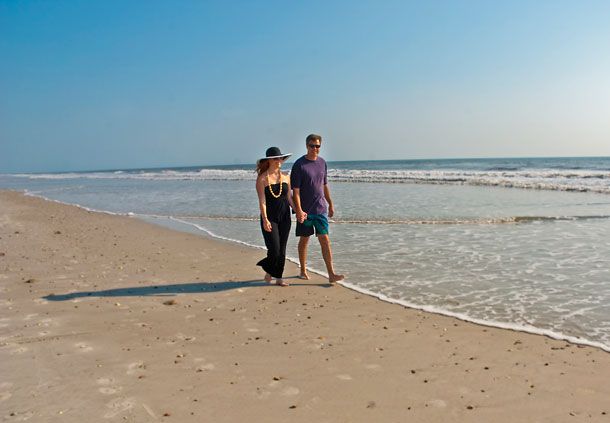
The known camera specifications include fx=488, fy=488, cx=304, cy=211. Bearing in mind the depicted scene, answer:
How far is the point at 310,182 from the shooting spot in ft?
20.5

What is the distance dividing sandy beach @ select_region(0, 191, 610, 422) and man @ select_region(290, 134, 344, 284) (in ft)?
1.88

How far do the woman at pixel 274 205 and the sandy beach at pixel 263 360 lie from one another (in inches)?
13.5

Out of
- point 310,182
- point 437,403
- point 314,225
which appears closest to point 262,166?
point 310,182

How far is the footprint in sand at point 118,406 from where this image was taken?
288cm

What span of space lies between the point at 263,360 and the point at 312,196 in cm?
292

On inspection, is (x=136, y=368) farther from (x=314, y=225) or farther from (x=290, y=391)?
(x=314, y=225)

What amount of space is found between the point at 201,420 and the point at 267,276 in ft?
11.6

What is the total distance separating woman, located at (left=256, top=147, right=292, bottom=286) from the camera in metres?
5.96

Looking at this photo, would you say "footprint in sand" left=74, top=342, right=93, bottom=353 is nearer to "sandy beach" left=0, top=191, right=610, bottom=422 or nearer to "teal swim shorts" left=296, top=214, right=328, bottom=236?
"sandy beach" left=0, top=191, right=610, bottom=422

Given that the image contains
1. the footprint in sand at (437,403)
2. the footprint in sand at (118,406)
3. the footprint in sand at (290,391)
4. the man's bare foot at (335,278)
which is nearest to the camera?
the footprint in sand at (118,406)

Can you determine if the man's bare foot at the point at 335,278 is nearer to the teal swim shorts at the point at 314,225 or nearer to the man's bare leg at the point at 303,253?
the man's bare leg at the point at 303,253

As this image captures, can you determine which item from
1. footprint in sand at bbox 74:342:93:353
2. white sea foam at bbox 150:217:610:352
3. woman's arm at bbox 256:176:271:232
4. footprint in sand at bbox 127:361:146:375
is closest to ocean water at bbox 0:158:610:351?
white sea foam at bbox 150:217:610:352

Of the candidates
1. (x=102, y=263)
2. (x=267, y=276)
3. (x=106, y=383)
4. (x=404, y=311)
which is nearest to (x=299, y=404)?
(x=106, y=383)

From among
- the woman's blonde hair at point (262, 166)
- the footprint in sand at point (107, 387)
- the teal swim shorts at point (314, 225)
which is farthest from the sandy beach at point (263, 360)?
the woman's blonde hair at point (262, 166)
